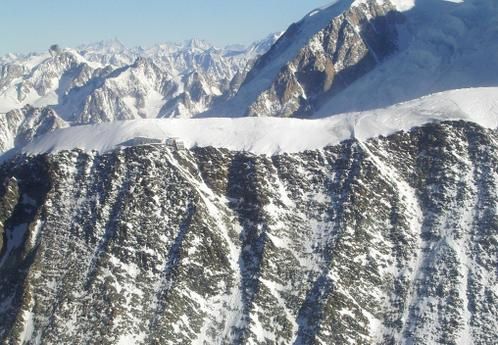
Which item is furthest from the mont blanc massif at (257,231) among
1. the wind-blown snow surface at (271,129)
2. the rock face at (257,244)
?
the wind-blown snow surface at (271,129)

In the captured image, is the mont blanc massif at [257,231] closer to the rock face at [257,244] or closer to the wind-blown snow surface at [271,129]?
the rock face at [257,244]

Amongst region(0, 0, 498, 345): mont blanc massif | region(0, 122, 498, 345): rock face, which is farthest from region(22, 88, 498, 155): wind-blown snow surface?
region(0, 122, 498, 345): rock face

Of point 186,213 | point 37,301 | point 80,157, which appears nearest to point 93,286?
point 37,301

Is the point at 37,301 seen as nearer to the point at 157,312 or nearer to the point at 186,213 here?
the point at 157,312

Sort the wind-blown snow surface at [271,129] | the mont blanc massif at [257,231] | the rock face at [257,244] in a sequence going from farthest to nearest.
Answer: the wind-blown snow surface at [271,129], the mont blanc massif at [257,231], the rock face at [257,244]

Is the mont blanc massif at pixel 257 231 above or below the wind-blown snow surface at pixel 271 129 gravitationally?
below
